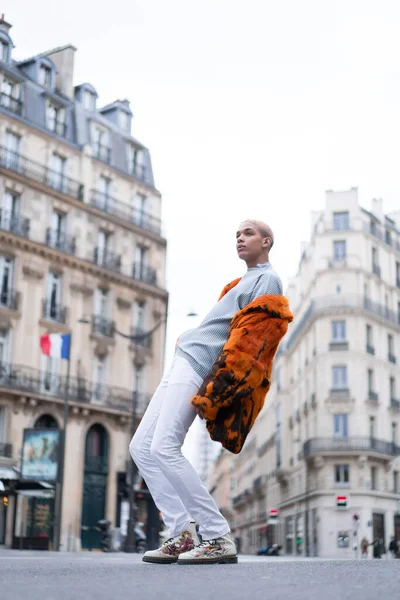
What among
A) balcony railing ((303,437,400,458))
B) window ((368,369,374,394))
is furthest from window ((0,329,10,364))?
window ((368,369,374,394))

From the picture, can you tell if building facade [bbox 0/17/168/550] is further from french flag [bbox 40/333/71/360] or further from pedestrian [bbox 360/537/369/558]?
pedestrian [bbox 360/537/369/558]

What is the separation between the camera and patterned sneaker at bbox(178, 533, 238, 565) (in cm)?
489

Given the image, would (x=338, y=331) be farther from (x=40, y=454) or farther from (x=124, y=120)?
(x=40, y=454)

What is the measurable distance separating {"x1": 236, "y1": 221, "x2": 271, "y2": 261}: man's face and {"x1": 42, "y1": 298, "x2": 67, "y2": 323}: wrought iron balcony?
1281 inches

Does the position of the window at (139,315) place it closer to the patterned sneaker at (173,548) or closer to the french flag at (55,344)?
the french flag at (55,344)

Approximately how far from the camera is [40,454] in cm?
2892

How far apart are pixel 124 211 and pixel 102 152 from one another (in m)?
3.08

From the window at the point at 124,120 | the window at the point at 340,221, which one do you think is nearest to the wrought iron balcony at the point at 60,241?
the window at the point at 124,120

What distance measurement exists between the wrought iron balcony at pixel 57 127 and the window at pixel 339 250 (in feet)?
77.3

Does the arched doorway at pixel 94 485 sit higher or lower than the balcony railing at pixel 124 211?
lower

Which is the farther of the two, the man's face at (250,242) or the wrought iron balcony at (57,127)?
the wrought iron balcony at (57,127)

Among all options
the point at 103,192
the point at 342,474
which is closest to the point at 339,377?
the point at 342,474

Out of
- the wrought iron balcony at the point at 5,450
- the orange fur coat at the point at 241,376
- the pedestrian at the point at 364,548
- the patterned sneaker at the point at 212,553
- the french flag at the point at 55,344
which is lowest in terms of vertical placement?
the patterned sneaker at the point at 212,553

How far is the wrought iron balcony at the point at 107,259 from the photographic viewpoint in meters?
41.2
